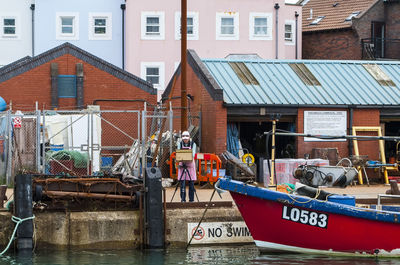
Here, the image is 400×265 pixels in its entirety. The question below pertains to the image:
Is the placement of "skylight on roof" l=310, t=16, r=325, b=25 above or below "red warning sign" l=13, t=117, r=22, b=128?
above

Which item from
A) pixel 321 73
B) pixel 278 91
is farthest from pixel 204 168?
pixel 321 73

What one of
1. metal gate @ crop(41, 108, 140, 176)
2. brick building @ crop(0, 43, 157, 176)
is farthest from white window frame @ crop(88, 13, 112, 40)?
metal gate @ crop(41, 108, 140, 176)

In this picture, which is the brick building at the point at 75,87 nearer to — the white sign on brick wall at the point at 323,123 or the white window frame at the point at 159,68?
the white sign on brick wall at the point at 323,123

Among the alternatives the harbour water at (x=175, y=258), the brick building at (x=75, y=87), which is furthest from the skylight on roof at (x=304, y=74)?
the harbour water at (x=175, y=258)

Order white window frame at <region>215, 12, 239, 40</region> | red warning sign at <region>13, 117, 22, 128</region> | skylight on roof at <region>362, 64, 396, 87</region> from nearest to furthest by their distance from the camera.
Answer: red warning sign at <region>13, 117, 22, 128</region> < skylight on roof at <region>362, 64, 396, 87</region> < white window frame at <region>215, 12, 239, 40</region>

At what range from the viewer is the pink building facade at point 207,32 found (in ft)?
156

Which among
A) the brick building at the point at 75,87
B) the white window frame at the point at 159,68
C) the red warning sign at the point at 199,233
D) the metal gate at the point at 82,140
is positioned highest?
the white window frame at the point at 159,68

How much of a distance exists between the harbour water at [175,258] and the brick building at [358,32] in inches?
1158

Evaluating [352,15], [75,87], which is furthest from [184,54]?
[352,15]

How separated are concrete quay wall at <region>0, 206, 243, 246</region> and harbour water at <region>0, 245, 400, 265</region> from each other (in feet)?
0.76

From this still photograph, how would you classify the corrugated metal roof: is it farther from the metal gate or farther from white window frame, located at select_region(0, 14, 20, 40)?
white window frame, located at select_region(0, 14, 20, 40)

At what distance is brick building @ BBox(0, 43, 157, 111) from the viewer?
34.1 m

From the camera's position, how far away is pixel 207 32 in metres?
48.5

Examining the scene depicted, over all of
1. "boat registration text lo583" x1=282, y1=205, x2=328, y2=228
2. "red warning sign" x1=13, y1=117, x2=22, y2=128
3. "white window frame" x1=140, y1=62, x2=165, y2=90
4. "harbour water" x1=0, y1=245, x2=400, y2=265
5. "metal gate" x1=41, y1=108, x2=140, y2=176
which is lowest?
"harbour water" x1=0, y1=245, x2=400, y2=265
